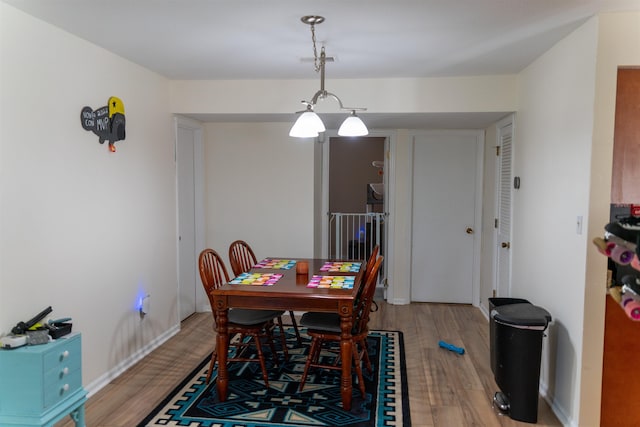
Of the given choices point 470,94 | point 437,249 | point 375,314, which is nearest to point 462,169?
point 437,249

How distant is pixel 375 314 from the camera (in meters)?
4.89

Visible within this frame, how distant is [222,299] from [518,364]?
1780 millimetres

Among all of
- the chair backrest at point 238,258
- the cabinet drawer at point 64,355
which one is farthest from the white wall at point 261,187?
the cabinet drawer at point 64,355

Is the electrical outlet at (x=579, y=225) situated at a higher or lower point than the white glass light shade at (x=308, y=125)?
lower

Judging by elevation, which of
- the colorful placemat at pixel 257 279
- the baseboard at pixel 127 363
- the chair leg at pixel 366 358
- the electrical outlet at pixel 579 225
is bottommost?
the baseboard at pixel 127 363

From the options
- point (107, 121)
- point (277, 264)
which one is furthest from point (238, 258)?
point (107, 121)

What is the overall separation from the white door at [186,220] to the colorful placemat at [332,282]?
1.83 m

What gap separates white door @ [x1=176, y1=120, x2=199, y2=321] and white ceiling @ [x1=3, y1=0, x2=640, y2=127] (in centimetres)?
99

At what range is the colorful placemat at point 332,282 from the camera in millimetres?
2938

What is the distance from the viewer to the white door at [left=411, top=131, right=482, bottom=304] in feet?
17.0

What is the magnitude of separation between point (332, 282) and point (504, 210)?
6.70 feet

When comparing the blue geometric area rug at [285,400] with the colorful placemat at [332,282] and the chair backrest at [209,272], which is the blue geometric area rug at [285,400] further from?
the colorful placemat at [332,282]

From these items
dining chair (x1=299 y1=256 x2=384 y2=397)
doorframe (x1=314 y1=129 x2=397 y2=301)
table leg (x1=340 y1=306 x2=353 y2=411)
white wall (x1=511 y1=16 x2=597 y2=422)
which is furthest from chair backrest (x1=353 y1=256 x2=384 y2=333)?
doorframe (x1=314 y1=129 x2=397 y2=301)

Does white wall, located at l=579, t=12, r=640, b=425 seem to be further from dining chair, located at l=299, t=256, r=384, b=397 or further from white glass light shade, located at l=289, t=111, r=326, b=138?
white glass light shade, located at l=289, t=111, r=326, b=138
